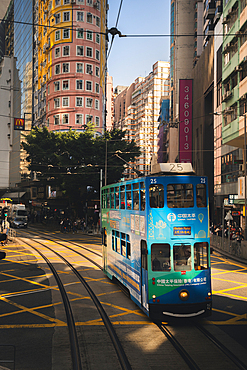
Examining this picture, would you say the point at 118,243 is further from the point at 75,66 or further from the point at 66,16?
the point at 66,16

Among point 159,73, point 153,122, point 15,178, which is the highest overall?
point 159,73

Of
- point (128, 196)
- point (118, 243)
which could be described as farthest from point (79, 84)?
point (128, 196)

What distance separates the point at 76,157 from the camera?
42844mm

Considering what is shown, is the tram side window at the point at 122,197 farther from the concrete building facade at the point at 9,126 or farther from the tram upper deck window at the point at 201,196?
the concrete building facade at the point at 9,126

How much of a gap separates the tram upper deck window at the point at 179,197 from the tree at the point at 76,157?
104 feet

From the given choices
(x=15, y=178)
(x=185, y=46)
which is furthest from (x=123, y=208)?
(x=15, y=178)

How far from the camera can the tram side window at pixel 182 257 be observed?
9.51m

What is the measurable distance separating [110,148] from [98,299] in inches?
1234

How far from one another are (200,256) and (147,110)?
124 metres

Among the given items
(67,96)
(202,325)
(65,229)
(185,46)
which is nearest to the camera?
(202,325)

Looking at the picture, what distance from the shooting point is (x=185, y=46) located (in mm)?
79688

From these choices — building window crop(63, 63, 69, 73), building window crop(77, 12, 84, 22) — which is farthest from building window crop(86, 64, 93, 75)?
building window crop(77, 12, 84, 22)

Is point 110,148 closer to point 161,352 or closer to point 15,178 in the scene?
point 161,352

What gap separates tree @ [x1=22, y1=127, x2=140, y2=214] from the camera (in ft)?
139
